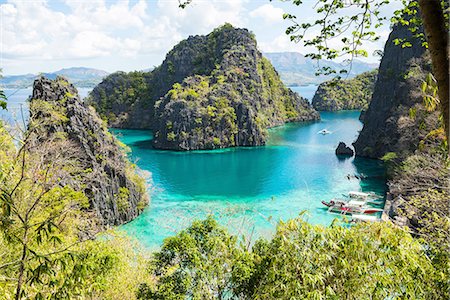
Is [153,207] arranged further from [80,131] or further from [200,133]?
[200,133]

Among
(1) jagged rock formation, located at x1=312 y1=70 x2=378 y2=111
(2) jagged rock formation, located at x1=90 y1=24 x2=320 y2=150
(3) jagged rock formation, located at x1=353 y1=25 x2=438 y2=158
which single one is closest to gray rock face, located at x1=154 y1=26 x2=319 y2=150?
(2) jagged rock formation, located at x1=90 y1=24 x2=320 y2=150

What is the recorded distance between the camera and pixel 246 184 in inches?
1484

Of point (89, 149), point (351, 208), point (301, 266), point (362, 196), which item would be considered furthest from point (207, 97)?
point (301, 266)

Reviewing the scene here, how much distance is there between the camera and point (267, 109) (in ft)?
275

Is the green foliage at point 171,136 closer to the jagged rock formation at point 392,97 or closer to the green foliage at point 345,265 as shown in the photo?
the jagged rock formation at point 392,97

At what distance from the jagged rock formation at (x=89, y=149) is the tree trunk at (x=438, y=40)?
22.2m

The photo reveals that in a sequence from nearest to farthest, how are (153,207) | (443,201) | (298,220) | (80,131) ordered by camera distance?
1. (298,220)
2. (443,201)
3. (80,131)
4. (153,207)

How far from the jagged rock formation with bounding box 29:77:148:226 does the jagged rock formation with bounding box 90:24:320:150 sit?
2993 centimetres

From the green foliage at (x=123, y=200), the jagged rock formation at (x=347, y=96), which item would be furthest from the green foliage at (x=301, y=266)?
the jagged rock formation at (x=347, y=96)

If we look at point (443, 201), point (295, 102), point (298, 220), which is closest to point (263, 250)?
point (298, 220)

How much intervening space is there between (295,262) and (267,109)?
251 feet

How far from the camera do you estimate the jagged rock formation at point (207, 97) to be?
59816 mm

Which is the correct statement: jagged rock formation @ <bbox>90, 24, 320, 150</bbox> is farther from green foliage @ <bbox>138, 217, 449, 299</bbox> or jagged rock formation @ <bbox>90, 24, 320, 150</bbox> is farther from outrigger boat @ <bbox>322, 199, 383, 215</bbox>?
green foliage @ <bbox>138, 217, 449, 299</bbox>

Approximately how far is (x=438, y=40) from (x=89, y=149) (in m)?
25.4
